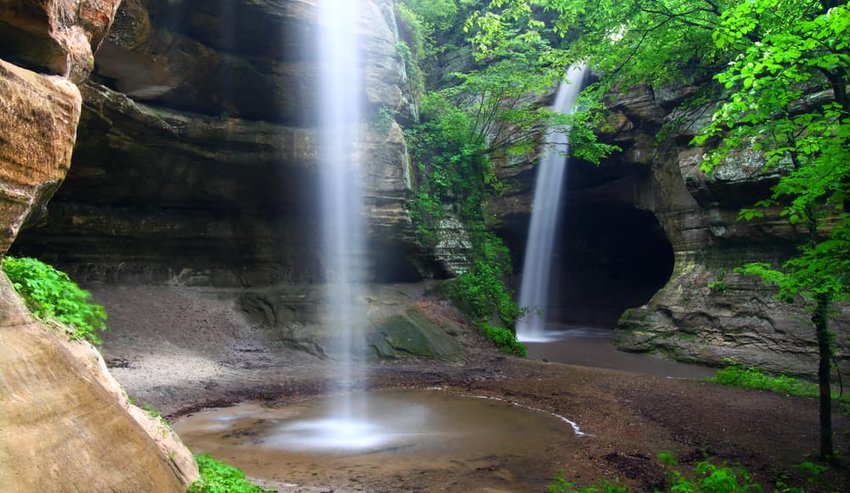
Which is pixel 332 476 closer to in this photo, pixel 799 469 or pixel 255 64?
pixel 799 469

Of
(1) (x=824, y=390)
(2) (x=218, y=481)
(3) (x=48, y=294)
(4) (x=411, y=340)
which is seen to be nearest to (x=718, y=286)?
(1) (x=824, y=390)

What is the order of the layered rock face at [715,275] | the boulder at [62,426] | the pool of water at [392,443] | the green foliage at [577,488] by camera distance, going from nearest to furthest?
the boulder at [62,426], the green foliage at [577,488], the pool of water at [392,443], the layered rock face at [715,275]

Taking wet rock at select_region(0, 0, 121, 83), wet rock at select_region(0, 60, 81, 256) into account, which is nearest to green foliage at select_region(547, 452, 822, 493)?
wet rock at select_region(0, 60, 81, 256)

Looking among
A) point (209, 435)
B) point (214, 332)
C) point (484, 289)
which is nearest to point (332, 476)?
point (209, 435)

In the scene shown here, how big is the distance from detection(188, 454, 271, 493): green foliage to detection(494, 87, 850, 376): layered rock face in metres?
11.0

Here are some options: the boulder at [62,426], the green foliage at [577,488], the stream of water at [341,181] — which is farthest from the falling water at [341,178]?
the boulder at [62,426]

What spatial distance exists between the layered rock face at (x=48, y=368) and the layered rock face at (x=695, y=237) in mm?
11661

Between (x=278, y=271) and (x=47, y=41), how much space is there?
11.7m

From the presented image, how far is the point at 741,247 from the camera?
1648 centimetres

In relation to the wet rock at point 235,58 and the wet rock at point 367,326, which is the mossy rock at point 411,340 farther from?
the wet rock at point 235,58

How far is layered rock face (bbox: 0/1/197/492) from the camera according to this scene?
9.34 feet

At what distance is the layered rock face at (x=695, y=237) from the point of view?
15.0 m

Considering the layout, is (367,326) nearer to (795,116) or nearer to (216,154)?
(216,154)

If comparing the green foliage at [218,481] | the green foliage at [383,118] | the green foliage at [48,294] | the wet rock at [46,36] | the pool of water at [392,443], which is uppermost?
the green foliage at [383,118]
